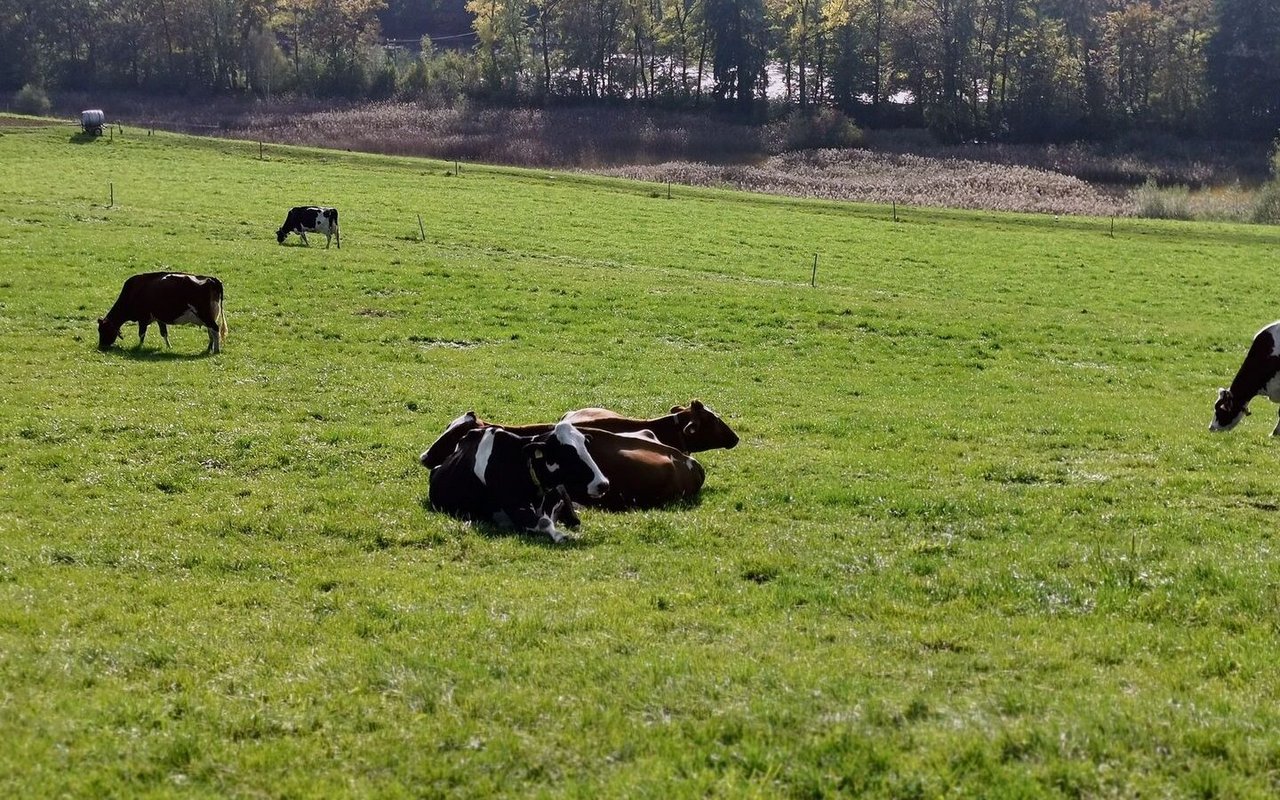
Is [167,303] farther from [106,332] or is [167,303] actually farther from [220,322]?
[106,332]

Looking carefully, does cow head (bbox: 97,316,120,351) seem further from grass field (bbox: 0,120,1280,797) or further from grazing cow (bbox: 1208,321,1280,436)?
grazing cow (bbox: 1208,321,1280,436)

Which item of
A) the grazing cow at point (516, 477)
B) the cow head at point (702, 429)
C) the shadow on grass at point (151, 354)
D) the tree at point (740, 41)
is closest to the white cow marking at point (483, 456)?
the grazing cow at point (516, 477)

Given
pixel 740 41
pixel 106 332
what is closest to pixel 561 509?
pixel 106 332

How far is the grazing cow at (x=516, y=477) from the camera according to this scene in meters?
12.0

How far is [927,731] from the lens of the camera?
22.4ft

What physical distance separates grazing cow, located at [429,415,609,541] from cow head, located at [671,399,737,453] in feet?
8.82

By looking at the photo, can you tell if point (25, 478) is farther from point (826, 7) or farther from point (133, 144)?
point (826, 7)

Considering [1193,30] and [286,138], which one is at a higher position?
[1193,30]

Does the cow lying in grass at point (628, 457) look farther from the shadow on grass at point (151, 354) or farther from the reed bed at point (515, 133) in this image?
the reed bed at point (515, 133)

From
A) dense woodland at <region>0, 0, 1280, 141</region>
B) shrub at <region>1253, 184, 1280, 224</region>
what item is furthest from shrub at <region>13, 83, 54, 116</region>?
shrub at <region>1253, 184, 1280, 224</region>

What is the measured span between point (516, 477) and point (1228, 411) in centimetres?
1163

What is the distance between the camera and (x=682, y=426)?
15.0 metres

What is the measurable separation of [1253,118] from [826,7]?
38.8 meters

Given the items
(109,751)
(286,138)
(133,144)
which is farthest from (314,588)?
(286,138)
